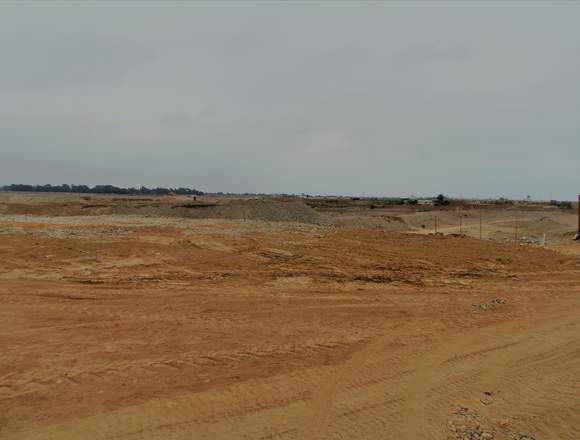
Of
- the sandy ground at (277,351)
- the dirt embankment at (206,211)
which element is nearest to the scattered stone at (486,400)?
the sandy ground at (277,351)

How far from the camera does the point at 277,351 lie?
6684mm

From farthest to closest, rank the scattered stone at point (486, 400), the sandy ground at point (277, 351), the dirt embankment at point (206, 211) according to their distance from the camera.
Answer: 1. the dirt embankment at point (206, 211)
2. the scattered stone at point (486, 400)
3. the sandy ground at point (277, 351)

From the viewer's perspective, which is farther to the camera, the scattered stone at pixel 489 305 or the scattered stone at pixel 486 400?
the scattered stone at pixel 489 305

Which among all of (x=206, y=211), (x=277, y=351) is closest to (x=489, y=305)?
(x=277, y=351)

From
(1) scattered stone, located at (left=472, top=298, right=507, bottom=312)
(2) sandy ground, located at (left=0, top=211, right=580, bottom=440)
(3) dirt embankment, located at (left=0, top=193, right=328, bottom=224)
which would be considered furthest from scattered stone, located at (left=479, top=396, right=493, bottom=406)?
(3) dirt embankment, located at (left=0, top=193, right=328, bottom=224)

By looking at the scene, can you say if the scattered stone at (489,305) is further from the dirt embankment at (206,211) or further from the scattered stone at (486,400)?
the dirt embankment at (206,211)

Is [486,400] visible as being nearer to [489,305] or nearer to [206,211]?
[489,305]

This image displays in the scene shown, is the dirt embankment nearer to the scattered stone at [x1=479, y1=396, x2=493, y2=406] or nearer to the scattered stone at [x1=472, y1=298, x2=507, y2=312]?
the scattered stone at [x1=472, y1=298, x2=507, y2=312]

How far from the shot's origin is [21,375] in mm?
5492

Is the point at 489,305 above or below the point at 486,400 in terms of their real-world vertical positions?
above

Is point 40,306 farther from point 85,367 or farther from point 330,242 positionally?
point 330,242

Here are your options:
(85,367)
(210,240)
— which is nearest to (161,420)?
(85,367)

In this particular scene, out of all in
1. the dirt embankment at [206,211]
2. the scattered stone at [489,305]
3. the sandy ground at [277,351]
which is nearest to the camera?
the sandy ground at [277,351]

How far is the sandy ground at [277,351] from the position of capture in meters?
4.79
